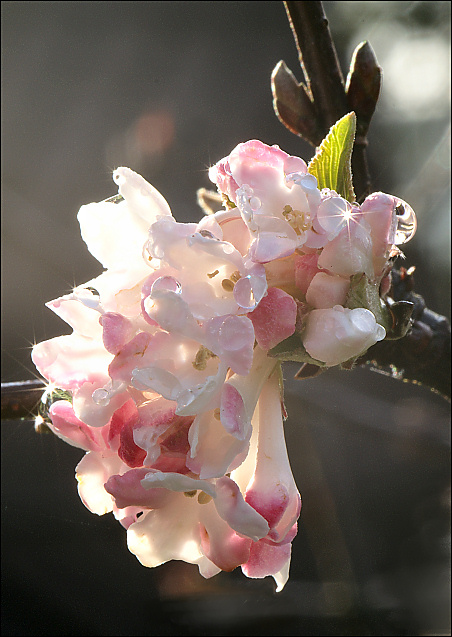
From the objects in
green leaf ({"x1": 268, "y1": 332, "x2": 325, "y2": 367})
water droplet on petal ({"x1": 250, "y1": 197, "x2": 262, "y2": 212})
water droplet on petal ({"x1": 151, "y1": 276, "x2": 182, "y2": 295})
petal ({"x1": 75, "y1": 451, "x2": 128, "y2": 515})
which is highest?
water droplet on petal ({"x1": 250, "y1": 197, "x2": 262, "y2": 212})

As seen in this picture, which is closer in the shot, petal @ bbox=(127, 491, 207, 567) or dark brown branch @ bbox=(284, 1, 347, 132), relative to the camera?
petal @ bbox=(127, 491, 207, 567)

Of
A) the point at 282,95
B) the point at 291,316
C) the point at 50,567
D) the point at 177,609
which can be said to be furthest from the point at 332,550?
the point at 291,316

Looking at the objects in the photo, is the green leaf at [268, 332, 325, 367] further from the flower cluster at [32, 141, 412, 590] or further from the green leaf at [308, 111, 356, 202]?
the green leaf at [308, 111, 356, 202]

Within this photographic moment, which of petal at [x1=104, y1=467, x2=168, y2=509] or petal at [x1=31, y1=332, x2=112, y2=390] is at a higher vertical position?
petal at [x1=31, y1=332, x2=112, y2=390]

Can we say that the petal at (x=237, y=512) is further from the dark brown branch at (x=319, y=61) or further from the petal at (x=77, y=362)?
the dark brown branch at (x=319, y=61)

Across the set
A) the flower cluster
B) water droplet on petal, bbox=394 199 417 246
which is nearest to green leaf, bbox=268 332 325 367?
the flower cluster

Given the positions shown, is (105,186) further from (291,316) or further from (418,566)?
(291,316)
